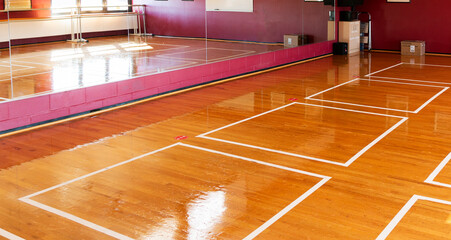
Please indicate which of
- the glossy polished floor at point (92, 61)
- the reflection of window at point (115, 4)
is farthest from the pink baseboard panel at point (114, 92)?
the reflection of window at point (115, 4)

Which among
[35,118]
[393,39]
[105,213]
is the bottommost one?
[105,213]

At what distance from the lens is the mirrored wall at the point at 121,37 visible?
6.35 metres

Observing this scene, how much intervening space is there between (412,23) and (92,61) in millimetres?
8363

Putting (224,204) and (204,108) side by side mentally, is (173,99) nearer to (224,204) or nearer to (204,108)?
(204,108)

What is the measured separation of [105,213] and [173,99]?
4.13 m

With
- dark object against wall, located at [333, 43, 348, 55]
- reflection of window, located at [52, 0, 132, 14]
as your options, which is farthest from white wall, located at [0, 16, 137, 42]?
dark object against wall, located at [333, 43, 348, 55]

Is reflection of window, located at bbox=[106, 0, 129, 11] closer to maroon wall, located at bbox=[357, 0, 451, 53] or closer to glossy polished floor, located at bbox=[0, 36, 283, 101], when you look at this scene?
glossy polished floor, located at bbox=[0, 36, 283, 101]

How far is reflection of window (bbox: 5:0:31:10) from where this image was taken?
6082 millimetres

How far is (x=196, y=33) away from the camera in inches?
359

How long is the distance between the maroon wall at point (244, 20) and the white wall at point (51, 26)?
71 cm

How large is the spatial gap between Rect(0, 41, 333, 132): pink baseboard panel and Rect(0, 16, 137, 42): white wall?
0.78 meters

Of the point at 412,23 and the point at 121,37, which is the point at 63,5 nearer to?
the point at 121,37

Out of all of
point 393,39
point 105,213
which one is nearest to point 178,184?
point 105,213

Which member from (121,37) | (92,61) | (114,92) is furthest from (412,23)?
(92,61)
